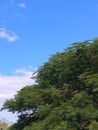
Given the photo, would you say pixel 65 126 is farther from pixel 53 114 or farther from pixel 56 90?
pixel 56 90

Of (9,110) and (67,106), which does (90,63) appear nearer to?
(67,106)

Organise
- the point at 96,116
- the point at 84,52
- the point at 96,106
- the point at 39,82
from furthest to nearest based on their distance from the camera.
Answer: the point at 39,82
the point at 84,52
the point at 96,106
the point at 96,116

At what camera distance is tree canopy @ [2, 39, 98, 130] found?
60.0ft

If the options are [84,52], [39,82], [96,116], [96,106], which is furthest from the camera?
[39,82]

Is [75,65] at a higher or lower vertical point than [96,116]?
higher

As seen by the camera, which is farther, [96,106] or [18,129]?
[18,129]

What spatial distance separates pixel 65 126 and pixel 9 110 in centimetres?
711

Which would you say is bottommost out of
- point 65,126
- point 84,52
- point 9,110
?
point 65,126

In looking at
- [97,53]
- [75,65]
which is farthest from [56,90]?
[97,53]

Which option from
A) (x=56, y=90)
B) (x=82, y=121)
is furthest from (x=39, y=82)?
(x=82, y=121)

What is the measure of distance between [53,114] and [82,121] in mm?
1729

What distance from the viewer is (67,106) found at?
18.8 m

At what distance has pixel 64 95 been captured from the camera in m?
21.2

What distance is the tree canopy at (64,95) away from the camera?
18297 millimetres
